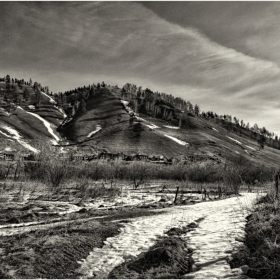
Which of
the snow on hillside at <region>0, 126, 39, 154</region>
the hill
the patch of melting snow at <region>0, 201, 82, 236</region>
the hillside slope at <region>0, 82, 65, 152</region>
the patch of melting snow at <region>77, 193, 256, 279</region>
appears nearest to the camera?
the patch of melting snow at <region>77, 193, 256, 279</region>

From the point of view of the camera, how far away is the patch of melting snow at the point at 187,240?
745 cm

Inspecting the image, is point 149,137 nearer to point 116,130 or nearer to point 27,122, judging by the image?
point 116,130

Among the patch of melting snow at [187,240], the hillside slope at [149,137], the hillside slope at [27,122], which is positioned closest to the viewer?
the patch of melting snow at [187,240]

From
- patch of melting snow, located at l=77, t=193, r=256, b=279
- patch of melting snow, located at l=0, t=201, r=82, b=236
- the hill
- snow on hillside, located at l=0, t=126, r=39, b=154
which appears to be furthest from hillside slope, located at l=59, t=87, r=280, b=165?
patch of melting snow, located at l=77, t=193, r=256, b=279

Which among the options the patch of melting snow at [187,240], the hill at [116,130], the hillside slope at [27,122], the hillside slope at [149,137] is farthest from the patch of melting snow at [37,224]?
the hillside slope at [27,122]

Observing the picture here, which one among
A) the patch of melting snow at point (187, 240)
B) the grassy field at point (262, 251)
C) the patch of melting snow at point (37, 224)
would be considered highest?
the grassy field at point (262, 251)

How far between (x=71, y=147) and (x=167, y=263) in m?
102

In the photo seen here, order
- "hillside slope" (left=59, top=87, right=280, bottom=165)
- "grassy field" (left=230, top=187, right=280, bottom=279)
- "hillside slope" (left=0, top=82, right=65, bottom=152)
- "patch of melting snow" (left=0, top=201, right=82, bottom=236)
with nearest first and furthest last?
Result: "grassy field" (left=230, top=187, right=280, bottom=279) → "patch of melting snow" (left=0, top=201, right=82, bottom=236) → "hillside slope" (left=0, top=82, right=65, bottom=152) → "hillside slope" (left=59, top=87, right=280, bottom=165)

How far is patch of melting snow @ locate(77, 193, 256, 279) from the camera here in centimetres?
745

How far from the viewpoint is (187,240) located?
1041 cm

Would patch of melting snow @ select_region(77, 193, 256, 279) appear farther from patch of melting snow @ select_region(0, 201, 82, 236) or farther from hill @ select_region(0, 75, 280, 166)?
hill @ select_region(0, 75, 280, 166)

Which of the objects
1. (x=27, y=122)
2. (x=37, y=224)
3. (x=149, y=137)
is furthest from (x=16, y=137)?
(x=37, y=224)

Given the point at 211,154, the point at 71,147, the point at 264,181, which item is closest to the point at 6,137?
the point at 71,147

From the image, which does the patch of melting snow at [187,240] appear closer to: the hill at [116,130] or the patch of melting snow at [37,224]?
the patch of melting snow at [37,224]
